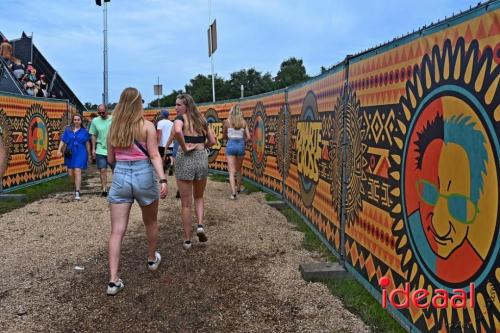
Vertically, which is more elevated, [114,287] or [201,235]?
[201,235]

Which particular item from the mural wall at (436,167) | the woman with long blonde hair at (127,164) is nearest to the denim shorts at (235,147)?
the woman with long blonde hair at (127,164)

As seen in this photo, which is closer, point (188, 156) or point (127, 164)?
point (127, 164)

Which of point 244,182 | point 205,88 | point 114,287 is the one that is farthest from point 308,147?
point 205,88

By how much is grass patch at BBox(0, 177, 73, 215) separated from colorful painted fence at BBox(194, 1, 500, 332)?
6.36 meters

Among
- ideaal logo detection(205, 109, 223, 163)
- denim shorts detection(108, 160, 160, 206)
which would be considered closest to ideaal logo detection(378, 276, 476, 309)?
denim shorts detection(108, 160, 160, 206)

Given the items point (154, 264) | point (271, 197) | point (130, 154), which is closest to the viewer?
point (130, 154)

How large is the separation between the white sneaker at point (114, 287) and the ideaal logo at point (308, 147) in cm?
306

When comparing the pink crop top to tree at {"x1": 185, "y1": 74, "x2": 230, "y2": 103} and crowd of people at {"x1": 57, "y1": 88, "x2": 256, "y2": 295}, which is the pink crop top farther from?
tree at {"x1": 185, "y1": 74, "x2": 230, "y2": 103}

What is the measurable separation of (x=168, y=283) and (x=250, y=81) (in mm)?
87931

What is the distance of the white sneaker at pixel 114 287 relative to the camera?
4.41m

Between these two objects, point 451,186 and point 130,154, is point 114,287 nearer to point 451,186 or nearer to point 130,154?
point 130,154

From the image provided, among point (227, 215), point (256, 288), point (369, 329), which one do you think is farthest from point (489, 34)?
point (227, 215)

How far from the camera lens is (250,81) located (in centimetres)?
9088

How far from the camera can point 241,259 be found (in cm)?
549
